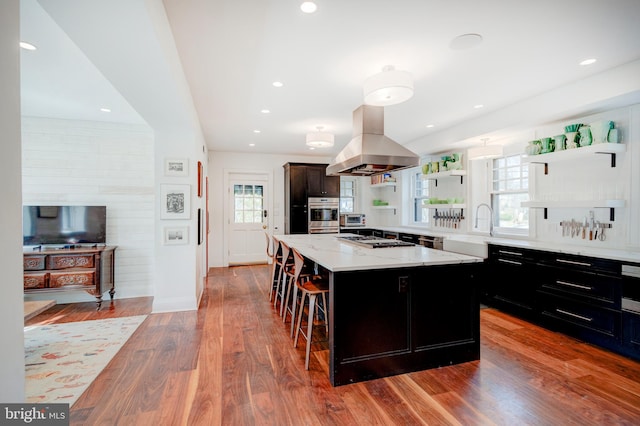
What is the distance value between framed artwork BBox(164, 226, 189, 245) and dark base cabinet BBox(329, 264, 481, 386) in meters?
2.53

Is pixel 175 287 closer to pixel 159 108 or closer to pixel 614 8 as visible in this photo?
pixel 159 108

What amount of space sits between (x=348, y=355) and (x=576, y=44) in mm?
3063

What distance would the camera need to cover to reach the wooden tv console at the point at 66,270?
3.82 m

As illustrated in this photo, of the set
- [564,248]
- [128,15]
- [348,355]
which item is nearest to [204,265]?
[348,355]

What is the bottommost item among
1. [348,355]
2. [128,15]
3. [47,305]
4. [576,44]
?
[348,355]

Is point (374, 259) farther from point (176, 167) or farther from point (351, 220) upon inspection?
point (351, 220)

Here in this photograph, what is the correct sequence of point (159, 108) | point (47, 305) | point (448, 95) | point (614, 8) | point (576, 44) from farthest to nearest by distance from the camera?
point (448, 95) < point (159, 108) < point (47, 305) < point (576, 44) < point (614, 8)

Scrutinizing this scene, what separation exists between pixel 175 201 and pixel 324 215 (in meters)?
3.63

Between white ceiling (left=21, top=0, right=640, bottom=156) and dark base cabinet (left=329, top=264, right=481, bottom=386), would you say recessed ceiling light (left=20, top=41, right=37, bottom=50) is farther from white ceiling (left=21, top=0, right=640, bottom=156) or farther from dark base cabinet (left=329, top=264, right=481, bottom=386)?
dark base cabinet (left=329, top=264, right=481, bottom=386)

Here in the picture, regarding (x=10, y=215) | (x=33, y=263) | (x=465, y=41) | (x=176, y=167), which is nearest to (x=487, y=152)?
(x=465, y=41)

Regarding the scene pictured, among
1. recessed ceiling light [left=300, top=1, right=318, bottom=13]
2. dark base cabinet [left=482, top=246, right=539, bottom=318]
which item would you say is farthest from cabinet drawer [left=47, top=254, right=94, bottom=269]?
dark base cabinet [left=482, top=246, right=539, bottom=318]

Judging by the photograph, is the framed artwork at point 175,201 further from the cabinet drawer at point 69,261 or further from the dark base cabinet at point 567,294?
the dark base cabinet at point 567,294

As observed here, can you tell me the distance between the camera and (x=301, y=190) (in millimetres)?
6883

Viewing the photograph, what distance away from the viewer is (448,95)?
3.59 meters
